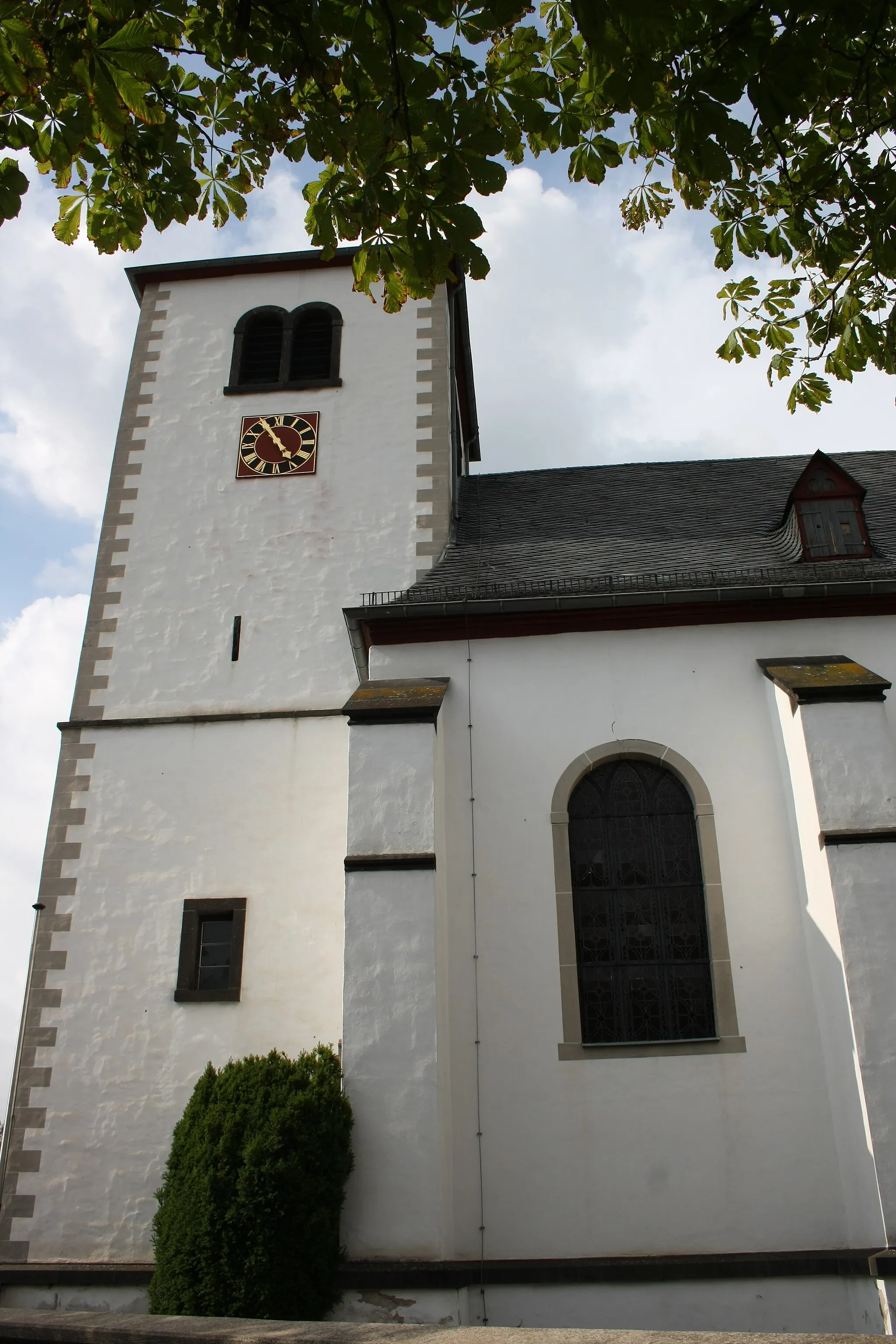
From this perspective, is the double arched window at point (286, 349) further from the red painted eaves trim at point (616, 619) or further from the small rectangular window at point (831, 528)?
the small rectangular window at point (831, 528)

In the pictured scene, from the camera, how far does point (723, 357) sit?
21.0ft

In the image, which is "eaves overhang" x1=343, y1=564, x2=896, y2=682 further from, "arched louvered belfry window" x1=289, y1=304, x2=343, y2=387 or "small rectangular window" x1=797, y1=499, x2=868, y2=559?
"arched louvered belfry window" x1=289, y1=304, x2=343, y2=387

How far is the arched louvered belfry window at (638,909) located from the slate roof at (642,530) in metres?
2.03

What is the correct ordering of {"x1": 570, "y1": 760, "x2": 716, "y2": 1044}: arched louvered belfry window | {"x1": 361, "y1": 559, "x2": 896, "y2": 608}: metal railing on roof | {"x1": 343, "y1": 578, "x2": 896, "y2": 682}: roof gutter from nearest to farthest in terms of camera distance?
{"x1": 570, "y1": 760, "x2": 716, "y2": 1044}: arched louvered belfry window → {"x1": 343, "y1": 578, "x2": 896, "y2": 682}: roof gutter → {"x1": 361, "y1": 559, "x2": 896, "y2": 608}: metal railing on roof

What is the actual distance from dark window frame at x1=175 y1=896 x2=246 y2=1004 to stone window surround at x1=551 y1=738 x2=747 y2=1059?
3040mm

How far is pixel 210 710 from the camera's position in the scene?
37.7ft

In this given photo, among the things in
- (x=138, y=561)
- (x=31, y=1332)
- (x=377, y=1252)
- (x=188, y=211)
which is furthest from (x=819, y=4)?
(x=138, y=561)

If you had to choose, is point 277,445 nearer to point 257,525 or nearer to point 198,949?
point 257,525

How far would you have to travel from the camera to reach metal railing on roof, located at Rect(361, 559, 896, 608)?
1035 centimetres

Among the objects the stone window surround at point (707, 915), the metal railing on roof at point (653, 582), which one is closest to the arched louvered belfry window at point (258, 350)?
the metal railing on roof at point (653, 582)

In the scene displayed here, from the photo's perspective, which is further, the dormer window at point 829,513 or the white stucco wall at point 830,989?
the dormer window at point 829,513

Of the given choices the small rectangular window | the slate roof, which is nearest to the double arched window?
the slate roof

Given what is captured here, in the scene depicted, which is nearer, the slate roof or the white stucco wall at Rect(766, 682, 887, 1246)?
the white stucco wall at Rect(766, 682, 887, 1246)

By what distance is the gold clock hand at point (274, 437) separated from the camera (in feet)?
43.5
